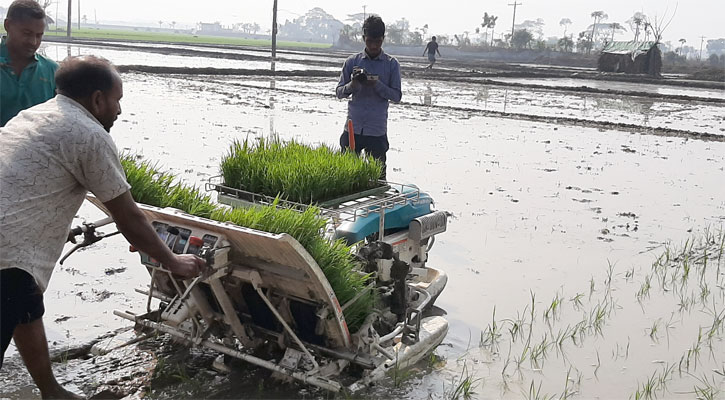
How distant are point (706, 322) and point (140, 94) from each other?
14.6 m

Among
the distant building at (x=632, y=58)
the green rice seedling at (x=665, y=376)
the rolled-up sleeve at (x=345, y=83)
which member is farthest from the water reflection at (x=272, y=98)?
the distant building at (x=632, y=58)

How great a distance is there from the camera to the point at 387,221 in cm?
434

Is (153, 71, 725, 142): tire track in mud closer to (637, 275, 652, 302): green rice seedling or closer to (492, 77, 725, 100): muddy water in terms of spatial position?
(637, 275, 652, 302): green rice seedling

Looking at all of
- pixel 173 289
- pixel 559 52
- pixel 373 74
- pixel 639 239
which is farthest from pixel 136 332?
pixel 559 52

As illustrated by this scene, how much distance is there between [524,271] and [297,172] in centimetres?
244

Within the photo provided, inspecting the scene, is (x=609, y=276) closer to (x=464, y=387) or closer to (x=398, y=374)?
(x=464, y=387)

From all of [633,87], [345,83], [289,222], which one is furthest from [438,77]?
[289,222]

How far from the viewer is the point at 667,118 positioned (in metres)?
17.4

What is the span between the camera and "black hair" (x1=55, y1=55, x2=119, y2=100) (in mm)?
2758

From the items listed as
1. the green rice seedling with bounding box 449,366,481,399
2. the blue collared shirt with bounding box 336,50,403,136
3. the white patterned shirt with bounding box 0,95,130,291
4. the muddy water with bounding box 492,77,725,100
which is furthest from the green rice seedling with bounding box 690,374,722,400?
the muddy water with bounding box 492,77,725,100

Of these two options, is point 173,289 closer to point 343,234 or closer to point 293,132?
point 343,234

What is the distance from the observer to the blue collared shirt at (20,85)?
160 inches

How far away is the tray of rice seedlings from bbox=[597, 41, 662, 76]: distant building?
3522 centimetres

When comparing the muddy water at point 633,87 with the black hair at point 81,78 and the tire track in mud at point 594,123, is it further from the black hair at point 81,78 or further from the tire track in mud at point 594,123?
the black hair at point 81,78
